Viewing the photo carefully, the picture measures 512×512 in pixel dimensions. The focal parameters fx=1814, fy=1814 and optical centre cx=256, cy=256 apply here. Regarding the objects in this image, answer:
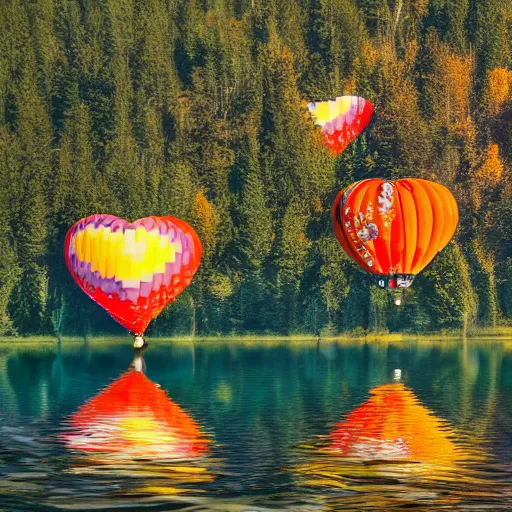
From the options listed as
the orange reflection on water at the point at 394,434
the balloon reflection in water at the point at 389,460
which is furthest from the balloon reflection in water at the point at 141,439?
the orange reflection on water at the point at 394,434

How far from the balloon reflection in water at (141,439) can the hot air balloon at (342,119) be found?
61.0 meters

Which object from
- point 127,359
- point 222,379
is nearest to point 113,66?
point 127,359

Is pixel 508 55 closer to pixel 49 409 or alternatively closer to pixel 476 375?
pixel 476 375

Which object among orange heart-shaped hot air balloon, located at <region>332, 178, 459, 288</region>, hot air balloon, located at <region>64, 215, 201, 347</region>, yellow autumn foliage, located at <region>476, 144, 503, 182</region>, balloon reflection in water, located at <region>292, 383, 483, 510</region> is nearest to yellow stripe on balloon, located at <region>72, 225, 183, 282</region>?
hot air balloon, located at <region>64, 215, 201, 347</region>

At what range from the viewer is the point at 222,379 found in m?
84.2

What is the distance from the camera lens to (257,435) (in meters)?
58.2

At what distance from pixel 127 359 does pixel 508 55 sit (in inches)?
2012

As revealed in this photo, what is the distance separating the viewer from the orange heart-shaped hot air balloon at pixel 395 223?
319ft

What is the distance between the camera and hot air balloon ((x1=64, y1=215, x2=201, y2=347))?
98.6 metres

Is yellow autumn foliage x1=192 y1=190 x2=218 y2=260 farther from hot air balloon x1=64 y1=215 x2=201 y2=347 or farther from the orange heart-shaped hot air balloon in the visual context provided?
the orange heart-shaped hot air balloon

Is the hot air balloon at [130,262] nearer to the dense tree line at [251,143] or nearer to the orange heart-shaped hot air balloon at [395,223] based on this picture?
the orange heart-shaped hot air balloon at [395,223]

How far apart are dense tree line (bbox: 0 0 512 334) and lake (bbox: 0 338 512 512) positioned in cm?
2468

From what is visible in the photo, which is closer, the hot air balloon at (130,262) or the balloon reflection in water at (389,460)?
the balloon reflection in water at (389,460)

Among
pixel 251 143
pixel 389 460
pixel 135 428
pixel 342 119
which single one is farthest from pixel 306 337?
pixel 389 460
